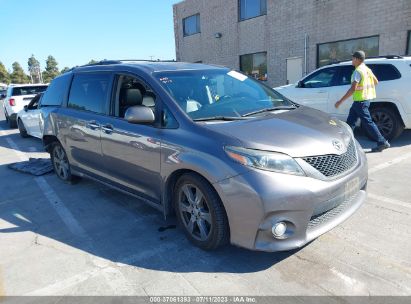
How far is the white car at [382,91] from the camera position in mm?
6734

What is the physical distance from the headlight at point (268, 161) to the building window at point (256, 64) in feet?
48.7

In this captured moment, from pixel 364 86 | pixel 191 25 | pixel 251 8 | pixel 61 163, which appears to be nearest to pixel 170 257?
pixel 61 163

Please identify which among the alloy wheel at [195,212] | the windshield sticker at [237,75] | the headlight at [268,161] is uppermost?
the windshield sticker at [237,75]

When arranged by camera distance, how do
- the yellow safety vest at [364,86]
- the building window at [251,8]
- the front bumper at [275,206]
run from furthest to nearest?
1. the building window at [251,8]
2. the yellow safety vest at [364,86]
3. the front bumper at [275,206]

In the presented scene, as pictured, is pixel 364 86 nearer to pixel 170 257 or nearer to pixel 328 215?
pixel 328 215

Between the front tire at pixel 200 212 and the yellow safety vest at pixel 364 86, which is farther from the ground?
the yellow safety vest at pixel 364 86

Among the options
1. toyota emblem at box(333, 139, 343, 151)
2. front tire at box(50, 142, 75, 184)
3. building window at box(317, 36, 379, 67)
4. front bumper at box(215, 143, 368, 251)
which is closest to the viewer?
front bumper at box(215, 143, 368, 251)

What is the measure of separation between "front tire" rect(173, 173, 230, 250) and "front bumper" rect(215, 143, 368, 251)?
121 mm

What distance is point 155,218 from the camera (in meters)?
4.09

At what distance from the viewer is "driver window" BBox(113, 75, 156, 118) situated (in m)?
4.11

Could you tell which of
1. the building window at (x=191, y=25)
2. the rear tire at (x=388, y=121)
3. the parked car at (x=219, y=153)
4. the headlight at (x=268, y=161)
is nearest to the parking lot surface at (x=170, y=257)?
the parked car at (x=219, y=153)

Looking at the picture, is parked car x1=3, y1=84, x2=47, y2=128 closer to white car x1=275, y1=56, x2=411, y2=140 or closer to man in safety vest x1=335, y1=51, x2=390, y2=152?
white car x1=275, y1=56, x2=411, y2=140

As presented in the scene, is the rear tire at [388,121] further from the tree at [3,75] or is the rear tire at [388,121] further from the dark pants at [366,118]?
the tree at [3,75]

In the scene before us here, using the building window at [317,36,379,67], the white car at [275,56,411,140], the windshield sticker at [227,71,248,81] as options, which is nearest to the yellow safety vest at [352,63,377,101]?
the white car at [275,56,411,140]
